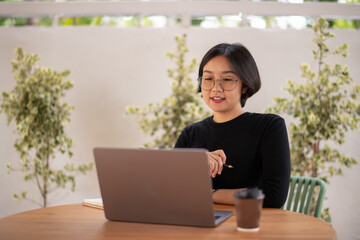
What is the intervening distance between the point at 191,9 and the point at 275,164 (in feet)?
8.37

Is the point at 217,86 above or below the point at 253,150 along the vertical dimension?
above

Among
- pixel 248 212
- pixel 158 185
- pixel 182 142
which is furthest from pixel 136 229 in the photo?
pixel 182 142

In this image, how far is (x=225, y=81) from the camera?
6.79 feet

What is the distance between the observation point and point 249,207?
4.37 feet

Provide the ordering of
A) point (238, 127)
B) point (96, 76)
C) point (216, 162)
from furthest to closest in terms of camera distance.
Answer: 1. point (96, 76)
2. point (238, 127)
3. point (216, 162)

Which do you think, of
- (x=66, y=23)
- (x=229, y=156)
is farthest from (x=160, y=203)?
(x=66, y=23)

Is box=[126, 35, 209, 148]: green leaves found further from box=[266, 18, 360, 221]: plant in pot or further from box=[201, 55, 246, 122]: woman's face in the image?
box=[201, 55, 246, 122]: woman's face

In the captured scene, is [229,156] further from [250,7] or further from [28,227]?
[250,7]

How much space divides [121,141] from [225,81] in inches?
86.7

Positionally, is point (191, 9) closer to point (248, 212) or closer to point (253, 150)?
point (253, 150)

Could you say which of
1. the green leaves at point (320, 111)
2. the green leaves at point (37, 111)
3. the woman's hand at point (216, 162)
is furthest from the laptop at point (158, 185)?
the green leaves at point (37, 111)

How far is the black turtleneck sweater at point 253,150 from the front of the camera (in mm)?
1862

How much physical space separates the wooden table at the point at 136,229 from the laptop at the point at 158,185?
0.04 m

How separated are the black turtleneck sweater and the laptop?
1.52 ft
